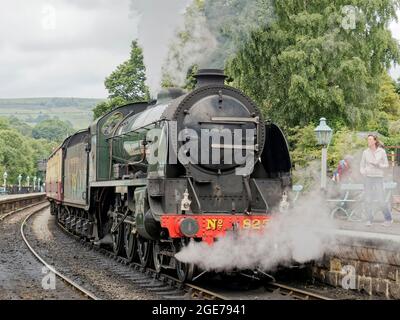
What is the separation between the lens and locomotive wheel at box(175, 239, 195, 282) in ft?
32.2

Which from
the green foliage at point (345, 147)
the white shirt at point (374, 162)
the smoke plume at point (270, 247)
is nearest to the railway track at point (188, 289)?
the smoke plume at point (270, 247)

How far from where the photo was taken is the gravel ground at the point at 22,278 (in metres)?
9.56

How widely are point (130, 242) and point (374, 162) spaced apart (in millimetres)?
4806

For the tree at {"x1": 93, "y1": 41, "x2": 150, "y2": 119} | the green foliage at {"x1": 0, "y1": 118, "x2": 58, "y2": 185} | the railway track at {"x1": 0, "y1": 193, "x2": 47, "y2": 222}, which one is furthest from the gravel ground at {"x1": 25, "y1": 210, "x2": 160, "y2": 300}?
the green foliage at {"x1": 0, "y1": 118, "x2": 58, "y2": 185}

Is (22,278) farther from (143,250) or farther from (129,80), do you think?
(129,80)

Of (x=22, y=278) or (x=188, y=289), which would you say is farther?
(x=22, y=278)

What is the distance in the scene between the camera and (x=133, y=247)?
12484 mm

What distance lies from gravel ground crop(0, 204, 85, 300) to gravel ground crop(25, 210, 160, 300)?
0.35m

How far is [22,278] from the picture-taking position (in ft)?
37.2

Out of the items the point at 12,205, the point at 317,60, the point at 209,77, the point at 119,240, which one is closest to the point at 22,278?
the point at 119,240

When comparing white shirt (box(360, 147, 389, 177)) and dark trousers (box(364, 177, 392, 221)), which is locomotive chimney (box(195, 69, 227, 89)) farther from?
dark trousers (box(364, 177, 392, 221))

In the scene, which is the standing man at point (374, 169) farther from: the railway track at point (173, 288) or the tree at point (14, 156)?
the tree at point (14, 156)
